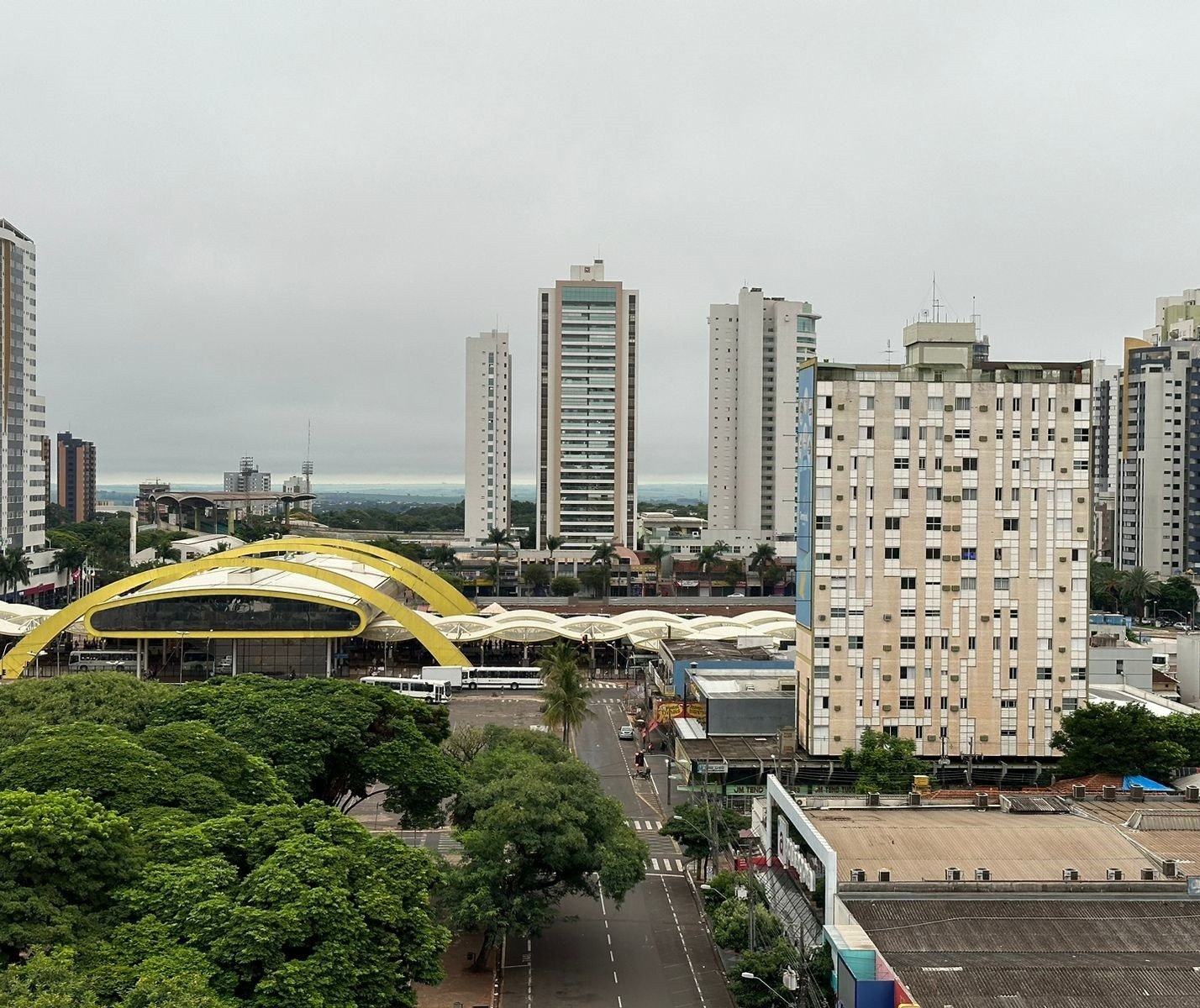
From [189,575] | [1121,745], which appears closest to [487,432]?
[189,575]

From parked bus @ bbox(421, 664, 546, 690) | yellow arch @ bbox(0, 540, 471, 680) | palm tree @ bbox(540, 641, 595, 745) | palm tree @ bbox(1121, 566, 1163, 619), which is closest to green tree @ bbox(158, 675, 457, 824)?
palm tree @ bbox(540, 641, 595, 745)

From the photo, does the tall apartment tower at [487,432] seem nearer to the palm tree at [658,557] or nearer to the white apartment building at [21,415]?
the palm tree at [658,557]

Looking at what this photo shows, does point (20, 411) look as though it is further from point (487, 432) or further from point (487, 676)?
point (487, 676)

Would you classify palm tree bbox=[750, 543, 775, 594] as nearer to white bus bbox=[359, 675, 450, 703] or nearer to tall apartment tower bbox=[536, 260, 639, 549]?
tall apartment tower bbox=[536, 260, 639, 549]

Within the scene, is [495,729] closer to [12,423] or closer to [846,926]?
[846,926]

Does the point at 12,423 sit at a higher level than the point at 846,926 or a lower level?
higher

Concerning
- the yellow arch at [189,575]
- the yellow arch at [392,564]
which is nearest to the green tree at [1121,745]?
the yellow arch at [189,575]

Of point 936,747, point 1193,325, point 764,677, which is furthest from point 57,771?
point 1193,325
